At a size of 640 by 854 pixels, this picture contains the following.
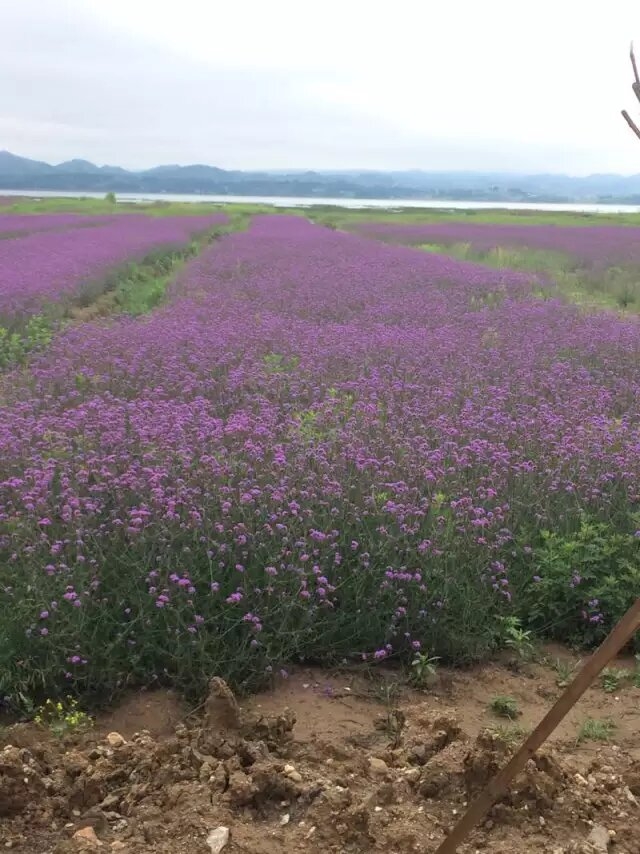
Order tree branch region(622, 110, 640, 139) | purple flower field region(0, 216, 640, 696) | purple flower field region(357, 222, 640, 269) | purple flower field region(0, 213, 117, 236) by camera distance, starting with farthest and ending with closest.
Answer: purple flower field region(0, 213, 117, 236), purple flower field region(357, 222, 640, 269), purple flower field region(0, 216, 640, 696), tree branch region(622, 110, 640, 139)

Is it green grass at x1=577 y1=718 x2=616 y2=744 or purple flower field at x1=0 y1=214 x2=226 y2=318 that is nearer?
green grass at x1=577 y1=718 x2=616 y2=744

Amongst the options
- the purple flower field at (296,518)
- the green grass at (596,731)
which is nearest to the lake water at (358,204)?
the purple flower field at (296,518)

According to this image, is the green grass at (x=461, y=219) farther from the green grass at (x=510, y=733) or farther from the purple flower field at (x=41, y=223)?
the green grass at (x=510, y=733)

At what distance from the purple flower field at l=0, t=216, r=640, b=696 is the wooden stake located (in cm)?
170

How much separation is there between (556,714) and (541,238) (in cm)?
2837

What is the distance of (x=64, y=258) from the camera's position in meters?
16.5

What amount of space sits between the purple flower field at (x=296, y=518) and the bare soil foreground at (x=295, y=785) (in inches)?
15.4

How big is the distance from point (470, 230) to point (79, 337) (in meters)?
25.8

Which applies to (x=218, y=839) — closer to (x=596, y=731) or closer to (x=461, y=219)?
(x=596, y=731)

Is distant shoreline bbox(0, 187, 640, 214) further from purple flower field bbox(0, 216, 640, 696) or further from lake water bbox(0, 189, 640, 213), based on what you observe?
purple flower field bbox(0, 216, 640, 696)

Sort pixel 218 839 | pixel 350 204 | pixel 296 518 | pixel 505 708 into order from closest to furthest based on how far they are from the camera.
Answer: pixel 218 839 → pixel 505 708 → pixel 296 518 → pixel 350 204

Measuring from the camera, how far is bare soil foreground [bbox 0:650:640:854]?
2.50 m

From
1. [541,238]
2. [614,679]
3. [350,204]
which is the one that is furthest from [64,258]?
[350,204]

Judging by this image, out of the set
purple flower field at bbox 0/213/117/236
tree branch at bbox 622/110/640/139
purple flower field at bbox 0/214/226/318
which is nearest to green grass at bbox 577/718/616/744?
tree branch at bbox 622/110/640/139
